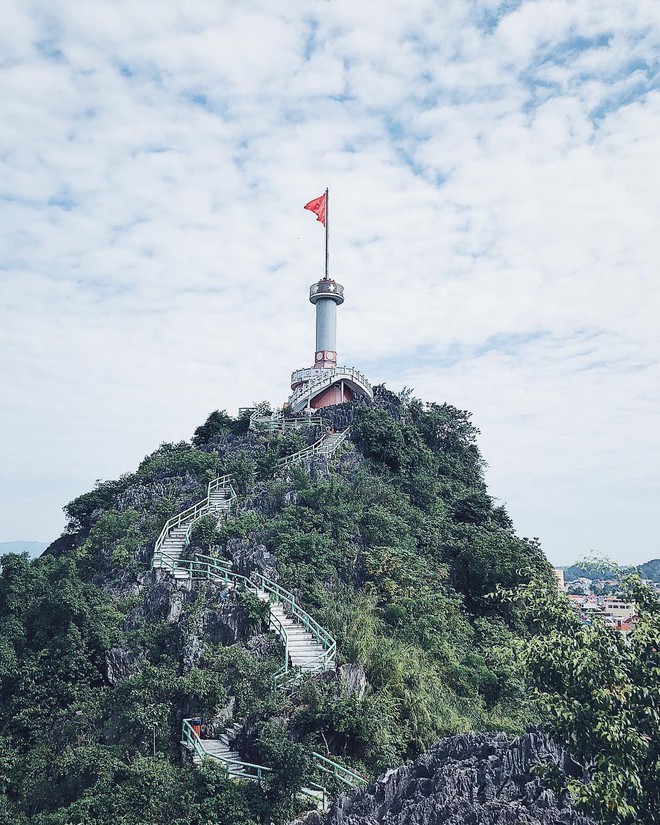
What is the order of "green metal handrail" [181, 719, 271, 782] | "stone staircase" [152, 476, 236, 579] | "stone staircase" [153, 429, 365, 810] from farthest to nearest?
1. "stone staircase" [152, 476, 236, 579]
2. "stone staircase" [153, 429, 365, 810]
3. "green metal handrail" [181, 719, 271, 782]

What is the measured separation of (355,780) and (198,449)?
23.9 meters

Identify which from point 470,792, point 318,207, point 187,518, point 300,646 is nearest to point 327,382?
point 318,207

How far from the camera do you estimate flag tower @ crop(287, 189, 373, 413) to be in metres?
39.4

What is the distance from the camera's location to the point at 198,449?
35.3 m

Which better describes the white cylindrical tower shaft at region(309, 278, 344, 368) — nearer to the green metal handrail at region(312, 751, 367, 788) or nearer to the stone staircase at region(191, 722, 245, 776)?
the stone staircase at region(191, 722, 245, 776)

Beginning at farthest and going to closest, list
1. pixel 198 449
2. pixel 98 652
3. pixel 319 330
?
1. pixel 319 330
2. pixel 198 449
3. pixel 98 652

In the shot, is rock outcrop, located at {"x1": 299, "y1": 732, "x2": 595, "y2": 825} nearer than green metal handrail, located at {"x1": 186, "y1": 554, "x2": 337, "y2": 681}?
Yes

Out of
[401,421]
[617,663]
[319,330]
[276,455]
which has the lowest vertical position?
[617,663]

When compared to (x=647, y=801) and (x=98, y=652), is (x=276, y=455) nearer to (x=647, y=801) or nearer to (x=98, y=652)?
(x=98, y=652)

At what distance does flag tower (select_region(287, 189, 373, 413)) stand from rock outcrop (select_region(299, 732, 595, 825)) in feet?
92.7

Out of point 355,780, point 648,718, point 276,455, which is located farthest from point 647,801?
point 276,455

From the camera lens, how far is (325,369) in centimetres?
4062

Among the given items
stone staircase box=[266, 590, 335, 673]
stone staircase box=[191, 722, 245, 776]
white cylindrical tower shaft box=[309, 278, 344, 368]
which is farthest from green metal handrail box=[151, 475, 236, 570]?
white cylindrical tower shaft box=[309, 278, 344, 368]

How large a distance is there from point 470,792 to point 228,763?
5.51 metres
